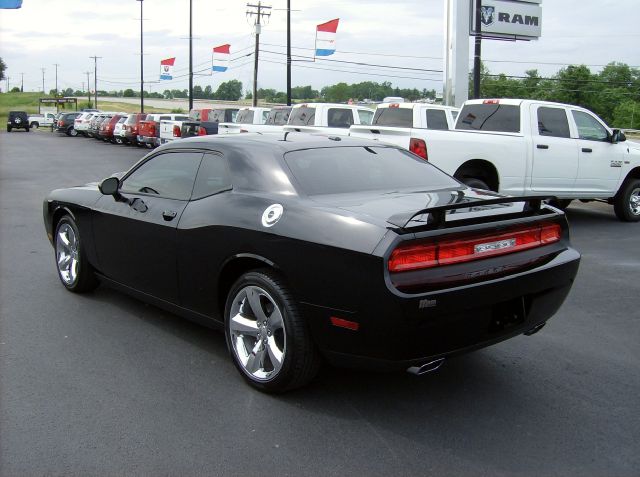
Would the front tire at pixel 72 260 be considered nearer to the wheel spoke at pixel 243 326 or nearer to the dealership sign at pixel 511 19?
the wheel spoke at pixel 243 326

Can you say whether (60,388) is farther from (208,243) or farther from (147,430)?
(208,243)

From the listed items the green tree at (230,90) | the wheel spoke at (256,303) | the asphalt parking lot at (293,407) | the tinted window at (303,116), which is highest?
the green tree at (230,90)

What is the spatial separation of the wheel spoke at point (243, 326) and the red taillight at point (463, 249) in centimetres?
110

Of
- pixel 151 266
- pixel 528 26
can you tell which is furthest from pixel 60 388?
pixel 528 26

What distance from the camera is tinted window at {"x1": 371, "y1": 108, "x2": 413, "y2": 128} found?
42.4 ft

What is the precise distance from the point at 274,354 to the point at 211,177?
4.57ft

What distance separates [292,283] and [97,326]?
2.21 meters

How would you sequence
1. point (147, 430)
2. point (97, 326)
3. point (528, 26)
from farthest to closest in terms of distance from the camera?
point (528, 26) → point (97, 326) → point (147, 430)

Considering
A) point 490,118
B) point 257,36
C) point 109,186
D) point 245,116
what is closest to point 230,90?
point 257,36

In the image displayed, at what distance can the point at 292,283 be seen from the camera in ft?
11.7

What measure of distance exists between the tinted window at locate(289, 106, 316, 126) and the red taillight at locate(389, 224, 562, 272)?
12.7 metres

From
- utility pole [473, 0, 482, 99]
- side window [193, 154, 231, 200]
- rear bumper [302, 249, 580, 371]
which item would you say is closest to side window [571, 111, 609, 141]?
rear bumper [302, 249, 580, 371]

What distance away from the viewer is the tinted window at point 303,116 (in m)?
16.2

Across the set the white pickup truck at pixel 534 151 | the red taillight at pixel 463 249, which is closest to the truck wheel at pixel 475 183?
the white pickup truck at pixel 534 151
